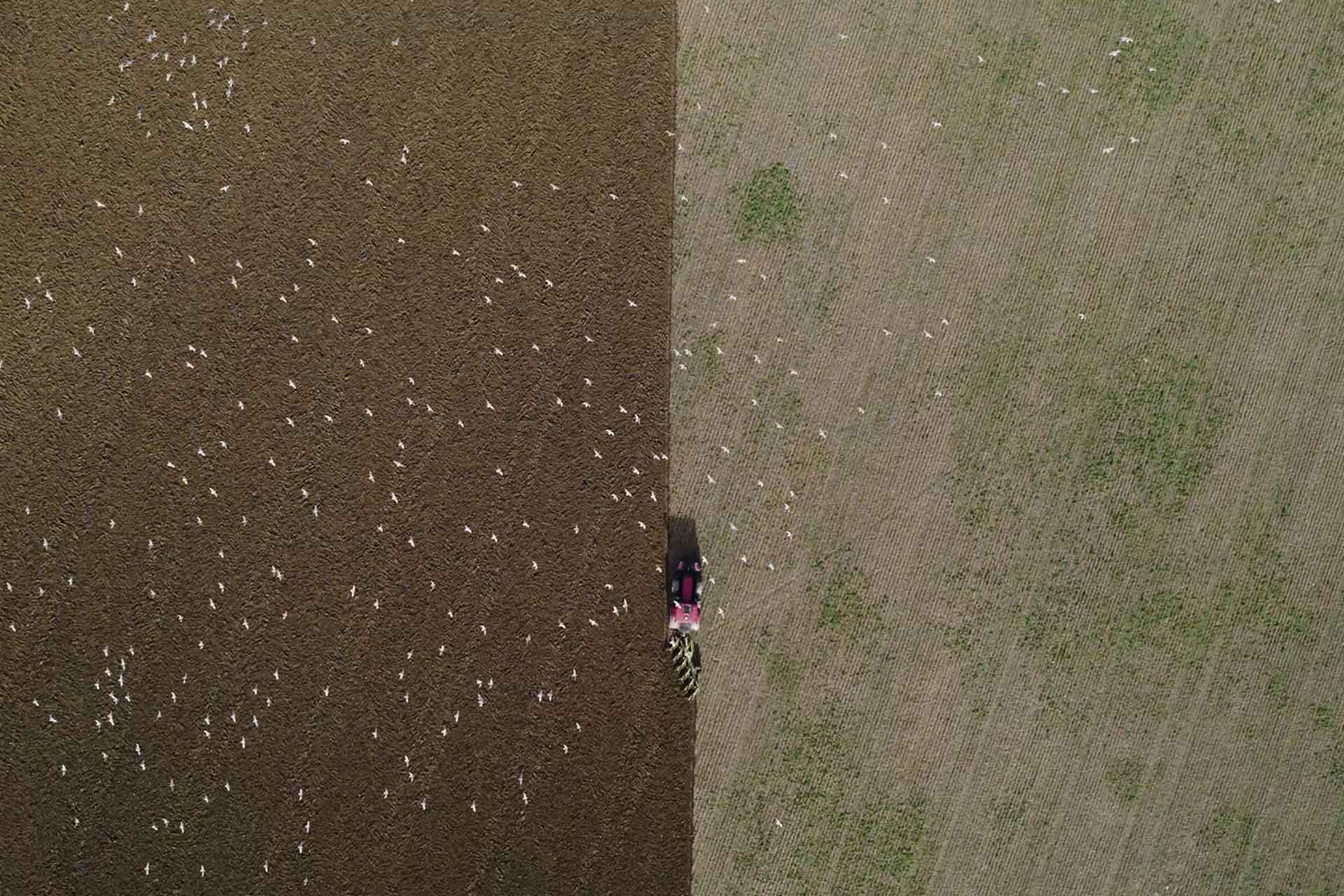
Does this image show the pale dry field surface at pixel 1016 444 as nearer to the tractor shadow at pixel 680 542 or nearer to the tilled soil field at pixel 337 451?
the tractor shadow at pixel 680 542

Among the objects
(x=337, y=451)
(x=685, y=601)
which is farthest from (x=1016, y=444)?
(x=337, y=451)

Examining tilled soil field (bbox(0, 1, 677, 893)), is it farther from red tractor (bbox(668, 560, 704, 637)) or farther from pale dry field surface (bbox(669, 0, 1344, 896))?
pale dry field surface (bbox(669, 0, 1344, 896))

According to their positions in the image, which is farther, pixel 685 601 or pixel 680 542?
pixel 680 542

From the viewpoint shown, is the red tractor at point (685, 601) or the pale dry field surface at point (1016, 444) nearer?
the red tractor at point (685, 601)

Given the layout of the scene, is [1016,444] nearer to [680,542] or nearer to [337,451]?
[680,542]

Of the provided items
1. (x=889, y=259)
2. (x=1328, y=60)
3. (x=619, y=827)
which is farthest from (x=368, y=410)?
(x=1328, y=60)

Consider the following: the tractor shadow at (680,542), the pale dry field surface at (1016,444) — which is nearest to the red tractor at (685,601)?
the tractor shadow at (680,542)

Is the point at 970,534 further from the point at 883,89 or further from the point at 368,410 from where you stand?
the point at 368,410
